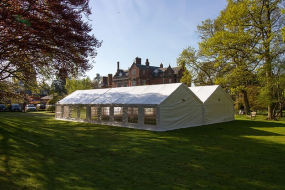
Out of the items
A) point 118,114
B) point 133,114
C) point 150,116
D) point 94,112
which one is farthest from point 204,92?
point 94,112

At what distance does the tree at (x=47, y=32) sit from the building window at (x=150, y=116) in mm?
4711

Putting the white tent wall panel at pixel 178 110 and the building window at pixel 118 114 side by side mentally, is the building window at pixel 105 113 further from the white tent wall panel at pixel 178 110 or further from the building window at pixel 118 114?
the white tent wall panel at pixel 178 110

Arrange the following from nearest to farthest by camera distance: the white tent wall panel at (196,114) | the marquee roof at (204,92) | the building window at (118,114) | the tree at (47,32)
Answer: the tree at (47,32), the white tent wall panel at (196,114), the building window at (118,114), the marquee roof at (204,92)

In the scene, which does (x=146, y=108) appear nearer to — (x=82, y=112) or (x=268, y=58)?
(x=82, y=112)

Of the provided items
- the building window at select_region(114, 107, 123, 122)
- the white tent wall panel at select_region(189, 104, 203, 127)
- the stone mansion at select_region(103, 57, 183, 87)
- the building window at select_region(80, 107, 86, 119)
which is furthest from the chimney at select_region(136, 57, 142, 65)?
the white tent wall panel at select_region(189, 104, 203, 127)

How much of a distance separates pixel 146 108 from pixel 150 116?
0.60 meters

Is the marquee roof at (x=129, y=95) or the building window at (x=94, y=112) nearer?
the marquee roof at (x=129, y=95)

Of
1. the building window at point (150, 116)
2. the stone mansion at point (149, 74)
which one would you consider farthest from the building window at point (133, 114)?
the stone mansion at point (149, 74)

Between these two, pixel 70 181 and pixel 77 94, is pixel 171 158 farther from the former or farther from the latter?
pixel 77 94

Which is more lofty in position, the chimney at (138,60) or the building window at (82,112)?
the chimney at (138,60)

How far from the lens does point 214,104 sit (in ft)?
56.5

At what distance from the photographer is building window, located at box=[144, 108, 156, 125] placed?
520 inches

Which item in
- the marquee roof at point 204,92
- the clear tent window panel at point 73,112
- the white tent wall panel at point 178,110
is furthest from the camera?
the clear tent window panel at point 73,112

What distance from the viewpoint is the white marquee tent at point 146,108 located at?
43.5ft
